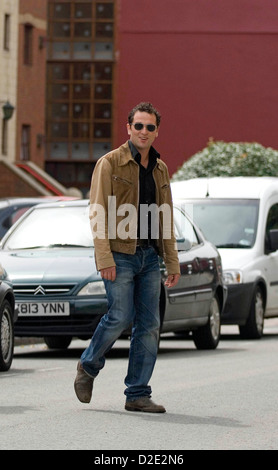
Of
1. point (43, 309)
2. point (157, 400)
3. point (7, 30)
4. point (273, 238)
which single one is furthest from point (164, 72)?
point (157, 400)

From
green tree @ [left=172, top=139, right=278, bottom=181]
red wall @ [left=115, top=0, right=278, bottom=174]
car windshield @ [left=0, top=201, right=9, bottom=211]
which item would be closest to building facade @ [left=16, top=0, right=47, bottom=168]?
green tree @ [left=172, top=139, right=278, bottom=181]

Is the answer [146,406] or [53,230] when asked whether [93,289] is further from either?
[146,406]

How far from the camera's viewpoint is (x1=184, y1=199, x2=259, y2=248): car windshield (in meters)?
21.5

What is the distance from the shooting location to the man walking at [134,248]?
1020 centimetres

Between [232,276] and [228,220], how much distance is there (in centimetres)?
144

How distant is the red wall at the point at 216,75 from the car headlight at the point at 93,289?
172 ft

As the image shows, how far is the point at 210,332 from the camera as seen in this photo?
711 inches

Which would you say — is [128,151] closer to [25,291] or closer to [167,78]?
[25,291]

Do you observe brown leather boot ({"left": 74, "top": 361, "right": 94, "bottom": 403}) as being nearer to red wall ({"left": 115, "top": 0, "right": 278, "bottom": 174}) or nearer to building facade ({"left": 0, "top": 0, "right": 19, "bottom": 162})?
building facade ({"left": 0, "top": 0, "right": 19, "bottom": 162})

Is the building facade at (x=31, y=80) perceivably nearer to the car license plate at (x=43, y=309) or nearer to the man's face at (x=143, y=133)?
the car license plate at (x=43, y=309)

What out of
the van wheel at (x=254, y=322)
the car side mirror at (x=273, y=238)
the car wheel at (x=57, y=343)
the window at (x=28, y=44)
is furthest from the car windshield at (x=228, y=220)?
the window at (x=28, y=44)

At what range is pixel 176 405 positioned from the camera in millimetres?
11086

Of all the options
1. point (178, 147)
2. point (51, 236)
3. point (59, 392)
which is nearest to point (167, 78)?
point (178, 147)
